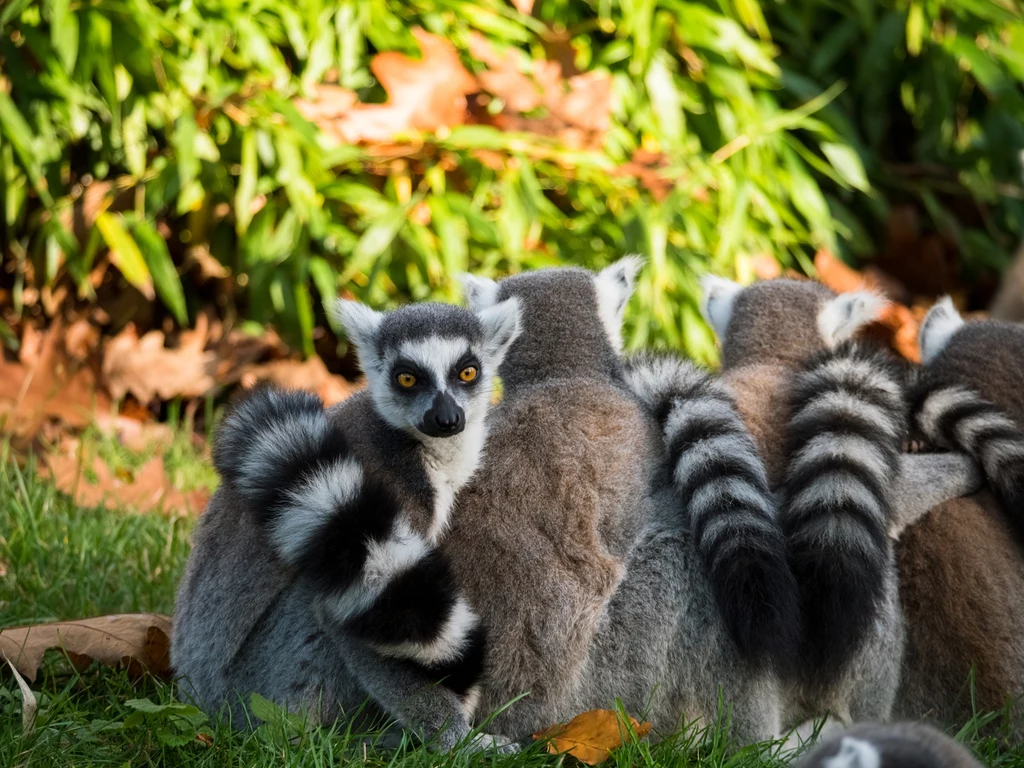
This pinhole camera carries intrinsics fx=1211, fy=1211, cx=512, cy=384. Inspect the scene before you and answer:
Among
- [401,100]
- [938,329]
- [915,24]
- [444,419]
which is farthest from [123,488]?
[915,24]

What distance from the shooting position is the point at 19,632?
297cm

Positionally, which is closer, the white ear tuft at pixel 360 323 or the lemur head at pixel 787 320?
the white ear tuft at pixel 360 323

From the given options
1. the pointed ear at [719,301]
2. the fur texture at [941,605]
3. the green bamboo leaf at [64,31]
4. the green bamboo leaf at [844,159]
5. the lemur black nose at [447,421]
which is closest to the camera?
the lemur black nose at [447,421]

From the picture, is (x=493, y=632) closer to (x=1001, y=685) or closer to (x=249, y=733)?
(x=249, y=733)

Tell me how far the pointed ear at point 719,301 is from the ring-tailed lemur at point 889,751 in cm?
161

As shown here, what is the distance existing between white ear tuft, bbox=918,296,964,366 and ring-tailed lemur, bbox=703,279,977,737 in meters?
0.31

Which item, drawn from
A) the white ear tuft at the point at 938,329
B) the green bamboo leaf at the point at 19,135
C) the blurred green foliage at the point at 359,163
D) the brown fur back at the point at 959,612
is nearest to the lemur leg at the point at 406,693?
the brown fur back at the point at 959,612

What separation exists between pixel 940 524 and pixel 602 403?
2.88 feet

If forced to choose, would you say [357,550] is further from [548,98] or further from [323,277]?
→ [548,98]

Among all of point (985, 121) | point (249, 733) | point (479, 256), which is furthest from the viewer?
point (985, 121)

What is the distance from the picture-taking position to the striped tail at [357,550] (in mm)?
2426

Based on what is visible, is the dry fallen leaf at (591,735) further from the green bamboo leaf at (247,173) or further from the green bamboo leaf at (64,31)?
the green bamboo leaf at (64,31)

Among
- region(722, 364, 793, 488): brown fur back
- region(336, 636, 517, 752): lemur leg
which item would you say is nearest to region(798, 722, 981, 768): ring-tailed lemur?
region(336, 636, 517, 752): lemur leg

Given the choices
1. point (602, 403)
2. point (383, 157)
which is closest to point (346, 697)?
point (602, 403)
